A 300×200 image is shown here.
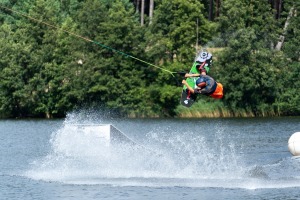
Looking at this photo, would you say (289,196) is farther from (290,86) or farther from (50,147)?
(290,86)

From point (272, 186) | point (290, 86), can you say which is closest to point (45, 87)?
point (290, 86)

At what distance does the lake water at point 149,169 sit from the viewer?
2450 cm

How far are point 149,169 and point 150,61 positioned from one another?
125 ft

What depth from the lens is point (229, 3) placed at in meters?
64.8

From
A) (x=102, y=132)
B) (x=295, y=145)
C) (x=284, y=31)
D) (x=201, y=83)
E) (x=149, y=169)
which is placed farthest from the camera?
(x=284, y=31)

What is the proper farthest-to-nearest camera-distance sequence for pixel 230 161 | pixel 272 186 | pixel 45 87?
pixel 45 87 → pixel 230 161 → pixel 272 186

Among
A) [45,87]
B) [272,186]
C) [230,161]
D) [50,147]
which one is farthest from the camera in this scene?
[45,87]

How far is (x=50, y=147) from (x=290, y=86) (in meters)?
28.6

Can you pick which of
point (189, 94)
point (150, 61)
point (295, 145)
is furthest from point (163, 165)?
point (150, 61)

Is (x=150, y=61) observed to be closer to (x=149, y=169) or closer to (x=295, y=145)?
(x=295, y=145)

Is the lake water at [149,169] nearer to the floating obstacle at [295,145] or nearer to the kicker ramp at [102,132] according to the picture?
the kicker ramp at [102,132]

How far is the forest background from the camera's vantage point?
6178 centimetres

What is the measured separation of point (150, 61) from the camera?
65750mm

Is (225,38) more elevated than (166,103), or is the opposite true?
(225,38)
